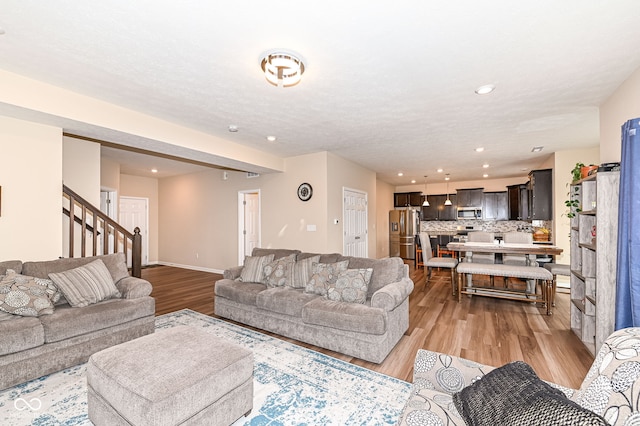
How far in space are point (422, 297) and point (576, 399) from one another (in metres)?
3.89

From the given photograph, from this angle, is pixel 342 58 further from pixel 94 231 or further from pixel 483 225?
pixel 483 225

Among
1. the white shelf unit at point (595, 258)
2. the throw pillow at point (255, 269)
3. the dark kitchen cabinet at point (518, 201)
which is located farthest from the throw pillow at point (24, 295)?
the dark kitchen cabinet at point (518, 201)

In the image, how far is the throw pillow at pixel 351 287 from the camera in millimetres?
3025

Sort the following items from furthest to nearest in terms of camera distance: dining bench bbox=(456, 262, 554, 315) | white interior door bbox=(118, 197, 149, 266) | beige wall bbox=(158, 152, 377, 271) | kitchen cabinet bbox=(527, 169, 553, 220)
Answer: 1. white interior door bbox=(118, 197, 149, 266)
2. kitchen cabinet bbox=(527, 169, 553, 220)
3. beige wall bbox=(158, 152, 377, 271)
4. dining bench bbox=(456, 262, 554, 315)

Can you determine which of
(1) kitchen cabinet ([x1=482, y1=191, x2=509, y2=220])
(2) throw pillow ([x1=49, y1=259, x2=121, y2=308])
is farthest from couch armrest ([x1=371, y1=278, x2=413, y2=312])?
(1) kitchen cabinet ([x1=482, y1=191, x2=509, y2=220])

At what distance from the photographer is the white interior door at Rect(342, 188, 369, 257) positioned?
6.16 metres

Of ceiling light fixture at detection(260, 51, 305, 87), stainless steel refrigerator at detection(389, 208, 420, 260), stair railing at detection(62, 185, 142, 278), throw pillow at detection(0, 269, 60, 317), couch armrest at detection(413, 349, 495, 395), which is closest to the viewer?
couch armrest at detection(413, 349, 495, 395)

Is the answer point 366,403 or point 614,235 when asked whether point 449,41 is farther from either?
point 366,403

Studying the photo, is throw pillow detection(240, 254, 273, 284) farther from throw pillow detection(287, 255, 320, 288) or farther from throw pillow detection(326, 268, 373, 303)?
throw pillow detection(326, 268, 373, 303)

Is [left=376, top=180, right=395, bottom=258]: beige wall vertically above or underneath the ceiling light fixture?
underneath

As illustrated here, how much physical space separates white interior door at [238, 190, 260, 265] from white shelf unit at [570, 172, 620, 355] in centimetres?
554

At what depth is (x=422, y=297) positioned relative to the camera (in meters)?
4.87

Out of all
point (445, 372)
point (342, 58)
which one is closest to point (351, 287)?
point (445, 372)

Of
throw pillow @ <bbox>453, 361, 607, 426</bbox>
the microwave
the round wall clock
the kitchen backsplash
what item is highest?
the round wall clock
